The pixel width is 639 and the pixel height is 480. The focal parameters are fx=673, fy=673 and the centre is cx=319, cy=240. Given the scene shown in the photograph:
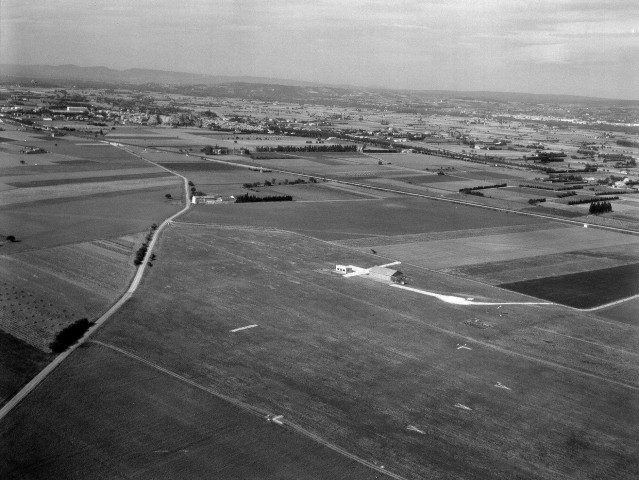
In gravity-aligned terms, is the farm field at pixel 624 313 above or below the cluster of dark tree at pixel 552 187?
below

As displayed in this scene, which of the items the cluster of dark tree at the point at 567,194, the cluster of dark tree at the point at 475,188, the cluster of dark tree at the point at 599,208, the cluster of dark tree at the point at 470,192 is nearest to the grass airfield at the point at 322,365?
the cluster of dark tree at the point at 599,208

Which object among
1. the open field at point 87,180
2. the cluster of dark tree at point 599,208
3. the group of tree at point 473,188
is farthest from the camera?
the group of tree at point 473,188

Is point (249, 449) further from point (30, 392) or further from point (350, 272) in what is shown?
point (350, 272)

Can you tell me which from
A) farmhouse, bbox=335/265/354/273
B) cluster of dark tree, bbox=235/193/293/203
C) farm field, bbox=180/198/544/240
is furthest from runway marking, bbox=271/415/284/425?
cluster of dark tree, bbox=235/193/293/203

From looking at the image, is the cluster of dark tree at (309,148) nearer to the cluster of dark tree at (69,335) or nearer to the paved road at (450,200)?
the paved road at (450,200)

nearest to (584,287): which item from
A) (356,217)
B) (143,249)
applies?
(356,217)

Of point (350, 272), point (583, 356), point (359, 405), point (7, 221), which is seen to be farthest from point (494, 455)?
point (7, 221)
